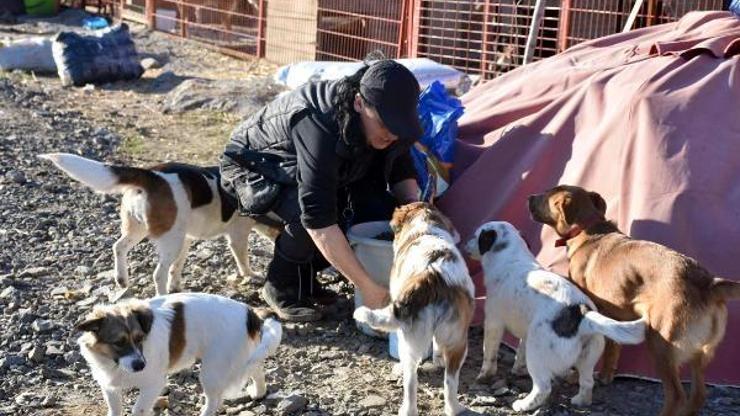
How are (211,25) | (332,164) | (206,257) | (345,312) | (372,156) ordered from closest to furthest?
1. (332,164)
2. (372,156)
3. (345,312)
4. (206,257)
5. (211,25)

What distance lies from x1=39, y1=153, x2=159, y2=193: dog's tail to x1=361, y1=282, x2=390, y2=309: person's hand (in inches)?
61.4

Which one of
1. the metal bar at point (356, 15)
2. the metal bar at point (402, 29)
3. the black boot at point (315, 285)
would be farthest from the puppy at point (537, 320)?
the metal bar at point (356, 15)

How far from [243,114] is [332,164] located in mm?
6195

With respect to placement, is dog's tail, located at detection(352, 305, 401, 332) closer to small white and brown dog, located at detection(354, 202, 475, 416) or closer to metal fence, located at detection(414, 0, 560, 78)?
small white and brown dog, located at detection(354, 202, 475, 416)

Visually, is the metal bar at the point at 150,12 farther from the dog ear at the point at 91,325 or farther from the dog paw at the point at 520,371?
the dog ear at the point at 91,325

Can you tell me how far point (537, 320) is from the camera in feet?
14.5

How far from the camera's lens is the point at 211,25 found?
1648cm

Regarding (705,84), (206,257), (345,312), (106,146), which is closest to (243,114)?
(106,146)

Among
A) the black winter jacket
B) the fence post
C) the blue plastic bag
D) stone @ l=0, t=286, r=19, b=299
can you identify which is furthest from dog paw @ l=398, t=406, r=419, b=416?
the fence post

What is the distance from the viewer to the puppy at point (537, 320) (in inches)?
169

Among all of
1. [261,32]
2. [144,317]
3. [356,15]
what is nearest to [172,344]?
[144,317]

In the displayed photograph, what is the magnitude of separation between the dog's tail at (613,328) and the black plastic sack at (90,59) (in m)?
9.91

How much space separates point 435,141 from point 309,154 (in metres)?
1.41

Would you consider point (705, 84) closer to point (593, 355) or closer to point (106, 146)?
point (593, 355)
